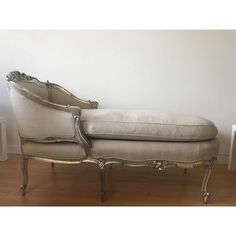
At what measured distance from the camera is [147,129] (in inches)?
56.6

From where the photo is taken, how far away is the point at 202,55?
6.88 ft

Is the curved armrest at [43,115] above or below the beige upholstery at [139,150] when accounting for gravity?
above

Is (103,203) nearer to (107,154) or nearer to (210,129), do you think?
(107,154)

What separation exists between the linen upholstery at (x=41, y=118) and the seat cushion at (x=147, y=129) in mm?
102

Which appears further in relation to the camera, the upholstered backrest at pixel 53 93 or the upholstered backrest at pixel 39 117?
the upholstered backrest at pixel 53 93

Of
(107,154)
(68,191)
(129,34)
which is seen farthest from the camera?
(129,34)

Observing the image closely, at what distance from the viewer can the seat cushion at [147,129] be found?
1.44m

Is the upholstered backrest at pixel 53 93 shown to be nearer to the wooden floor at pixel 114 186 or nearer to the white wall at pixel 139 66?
the white wall at pixel 139 66

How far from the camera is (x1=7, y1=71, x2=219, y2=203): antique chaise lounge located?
1.42 meters

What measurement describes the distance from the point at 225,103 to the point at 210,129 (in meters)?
0.79

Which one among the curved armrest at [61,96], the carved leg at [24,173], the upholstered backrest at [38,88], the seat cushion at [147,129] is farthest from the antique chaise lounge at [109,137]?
the curved armrest at [61,96]

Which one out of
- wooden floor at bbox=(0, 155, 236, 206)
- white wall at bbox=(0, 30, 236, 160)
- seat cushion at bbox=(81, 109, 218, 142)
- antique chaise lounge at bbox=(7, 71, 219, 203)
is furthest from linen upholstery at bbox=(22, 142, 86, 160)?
white wall at bbox=(0, 30, 236, 160)
